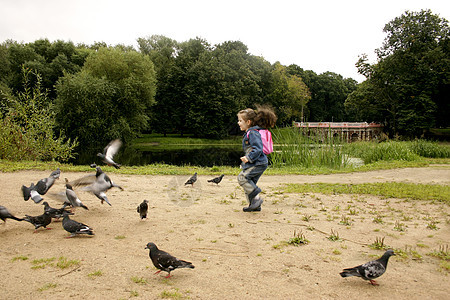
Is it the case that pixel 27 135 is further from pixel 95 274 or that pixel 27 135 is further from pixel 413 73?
pixel 413 73

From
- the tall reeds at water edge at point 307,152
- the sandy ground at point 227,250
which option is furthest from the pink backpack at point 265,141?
the tall reeds at water edge at point 307,152

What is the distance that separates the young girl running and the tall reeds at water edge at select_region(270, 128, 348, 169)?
954cm

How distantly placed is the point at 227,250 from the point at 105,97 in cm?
3692

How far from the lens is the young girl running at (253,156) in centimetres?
638

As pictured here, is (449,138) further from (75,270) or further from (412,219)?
(75,270)

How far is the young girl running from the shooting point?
6375 mm

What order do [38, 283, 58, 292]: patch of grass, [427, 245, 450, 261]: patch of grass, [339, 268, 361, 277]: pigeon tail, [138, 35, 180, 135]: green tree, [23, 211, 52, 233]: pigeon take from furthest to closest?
[138, 35, 180, 135]: green tree → [23, 211, 52, 233]: pigeon → [427, 245, 450, 261]: patch of grass → [339, 268, 361, 277]: pigeon tail → [38, 283, 58, 292]: patch of grass

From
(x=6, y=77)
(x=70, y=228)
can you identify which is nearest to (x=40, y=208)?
(x=70, y=228)

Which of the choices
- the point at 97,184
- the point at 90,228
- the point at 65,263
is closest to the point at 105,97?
the point at 97,184

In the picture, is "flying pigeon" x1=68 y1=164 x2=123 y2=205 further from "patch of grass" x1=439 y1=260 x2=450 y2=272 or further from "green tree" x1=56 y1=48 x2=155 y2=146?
"green tree" x1=56 y1=48 x2=155 y2=146

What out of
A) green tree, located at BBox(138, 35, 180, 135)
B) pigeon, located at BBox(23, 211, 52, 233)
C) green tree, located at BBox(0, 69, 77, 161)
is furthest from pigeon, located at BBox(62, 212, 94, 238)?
green tree, located at BBox(138, 35, 180, 135)

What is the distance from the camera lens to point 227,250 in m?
4.50

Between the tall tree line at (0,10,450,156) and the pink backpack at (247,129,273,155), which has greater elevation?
the tall tree line at (0,10,450,156)

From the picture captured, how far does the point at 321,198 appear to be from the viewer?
26.6 ft
